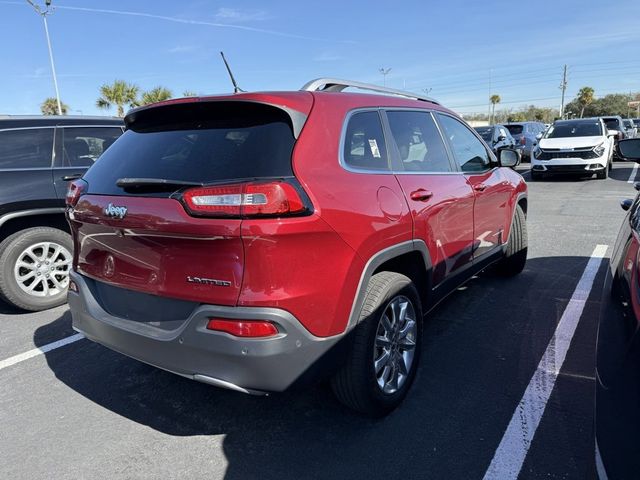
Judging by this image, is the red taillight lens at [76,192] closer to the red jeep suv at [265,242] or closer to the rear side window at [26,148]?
the red jeep suv at [265,242]

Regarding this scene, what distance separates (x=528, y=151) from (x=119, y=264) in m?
19.7

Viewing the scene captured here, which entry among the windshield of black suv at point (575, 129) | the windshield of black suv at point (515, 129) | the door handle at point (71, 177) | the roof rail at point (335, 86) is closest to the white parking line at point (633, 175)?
the windshield of black suv at point (575, 129)

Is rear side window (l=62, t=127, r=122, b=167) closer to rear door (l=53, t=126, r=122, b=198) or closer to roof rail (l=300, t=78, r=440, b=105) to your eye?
rear door (l=53, t=126, r=122, b=198)

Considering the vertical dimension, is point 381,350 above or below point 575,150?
below

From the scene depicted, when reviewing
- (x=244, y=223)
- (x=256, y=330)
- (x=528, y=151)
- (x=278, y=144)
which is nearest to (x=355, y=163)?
(x=278, y=144)

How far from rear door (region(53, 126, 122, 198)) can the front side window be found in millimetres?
3544

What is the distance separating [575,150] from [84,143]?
40.7 ft

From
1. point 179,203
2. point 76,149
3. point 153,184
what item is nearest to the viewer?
point 179,203

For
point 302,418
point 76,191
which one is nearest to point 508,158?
point 302,418

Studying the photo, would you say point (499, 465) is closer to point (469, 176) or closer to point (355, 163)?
point (355, 163)

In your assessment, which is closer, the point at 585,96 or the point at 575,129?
the point at 575,129

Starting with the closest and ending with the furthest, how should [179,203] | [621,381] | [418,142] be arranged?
[621,381]
[179,203]
[418,142]

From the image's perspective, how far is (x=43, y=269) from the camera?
15.1 ft

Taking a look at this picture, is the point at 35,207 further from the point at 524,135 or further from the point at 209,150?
the point at 524,135
